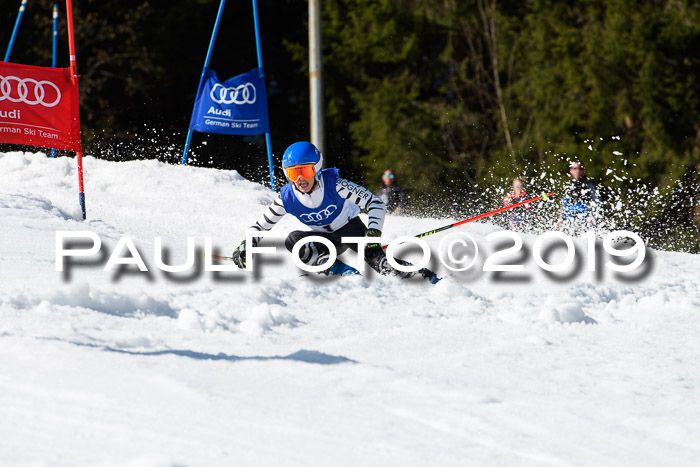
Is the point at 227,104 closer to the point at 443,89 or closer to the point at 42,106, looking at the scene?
the point at 42,106

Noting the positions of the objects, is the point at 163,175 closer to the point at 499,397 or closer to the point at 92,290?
the point at 92,290

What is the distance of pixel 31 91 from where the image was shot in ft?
27.5

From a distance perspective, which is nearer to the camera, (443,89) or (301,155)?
(301,155)

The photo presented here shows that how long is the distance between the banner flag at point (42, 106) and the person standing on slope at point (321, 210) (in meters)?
3.03

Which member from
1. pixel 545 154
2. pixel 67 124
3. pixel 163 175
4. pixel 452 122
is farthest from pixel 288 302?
pixel 452 122

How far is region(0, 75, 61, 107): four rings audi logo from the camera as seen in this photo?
8344 mm

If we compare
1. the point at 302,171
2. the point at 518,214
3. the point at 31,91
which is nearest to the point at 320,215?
the point at 302,171

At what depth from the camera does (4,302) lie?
4.30 metres

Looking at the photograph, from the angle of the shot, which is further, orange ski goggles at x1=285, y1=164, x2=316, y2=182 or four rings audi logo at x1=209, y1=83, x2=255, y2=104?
four rings audi logo at x1=209, y1=83, x2=255, y2=104

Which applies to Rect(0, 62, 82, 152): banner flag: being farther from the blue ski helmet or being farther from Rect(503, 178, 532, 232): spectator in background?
Rect(503, 178, 532, 232): spectator in background

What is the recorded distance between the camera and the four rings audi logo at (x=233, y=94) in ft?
38.1

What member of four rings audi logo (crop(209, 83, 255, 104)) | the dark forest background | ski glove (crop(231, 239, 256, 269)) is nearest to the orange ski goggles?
ski glove (crop(231, 239, 256, 269))

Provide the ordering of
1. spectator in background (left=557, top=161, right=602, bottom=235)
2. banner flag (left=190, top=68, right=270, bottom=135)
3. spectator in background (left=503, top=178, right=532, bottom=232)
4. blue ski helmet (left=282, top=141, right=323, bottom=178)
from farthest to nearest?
1. banner flag (left=190, top=68, right=270, bottom=135)
2. spectator in background (left=503, top=178, right=532, bottom=232)
3. spectator in background (left=557, top=161, right=602, bottom=235)
4. blue ski helmet (left=282, top=141, right=323, bottom=178)

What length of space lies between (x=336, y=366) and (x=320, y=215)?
2637 millimetres
